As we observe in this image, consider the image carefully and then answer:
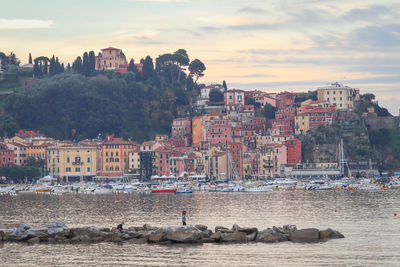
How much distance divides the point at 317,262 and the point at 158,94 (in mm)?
130131

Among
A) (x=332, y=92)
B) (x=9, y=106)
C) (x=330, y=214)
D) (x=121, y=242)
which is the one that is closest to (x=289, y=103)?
(x=332, y=92)

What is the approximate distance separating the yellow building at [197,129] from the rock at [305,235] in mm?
A: 107610

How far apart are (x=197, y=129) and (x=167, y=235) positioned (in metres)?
110

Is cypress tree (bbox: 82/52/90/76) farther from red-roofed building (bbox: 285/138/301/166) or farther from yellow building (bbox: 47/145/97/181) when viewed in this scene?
red-roofed building (bbox: 285/138/301/166)

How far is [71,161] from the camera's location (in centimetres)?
13850

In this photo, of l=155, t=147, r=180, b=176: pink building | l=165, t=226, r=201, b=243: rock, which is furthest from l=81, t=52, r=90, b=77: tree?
l=165, t=226, r=201, b=243: rock

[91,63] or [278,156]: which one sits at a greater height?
[91,63]

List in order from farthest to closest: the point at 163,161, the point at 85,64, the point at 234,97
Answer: the point at 85,64 → the point at 234,97 → the point at 163,161

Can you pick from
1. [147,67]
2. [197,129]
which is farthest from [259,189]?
[147,67]

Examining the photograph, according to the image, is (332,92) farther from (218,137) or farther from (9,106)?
(9,106)

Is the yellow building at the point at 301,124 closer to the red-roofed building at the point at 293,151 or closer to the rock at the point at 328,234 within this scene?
the red-roofed building at the point at 293,151

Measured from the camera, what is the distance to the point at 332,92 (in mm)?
154125

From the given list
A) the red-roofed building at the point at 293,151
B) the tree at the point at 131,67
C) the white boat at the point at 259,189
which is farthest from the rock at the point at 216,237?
the tree at the point at 131,67

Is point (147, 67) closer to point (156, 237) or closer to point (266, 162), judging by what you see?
point (266, 162)
